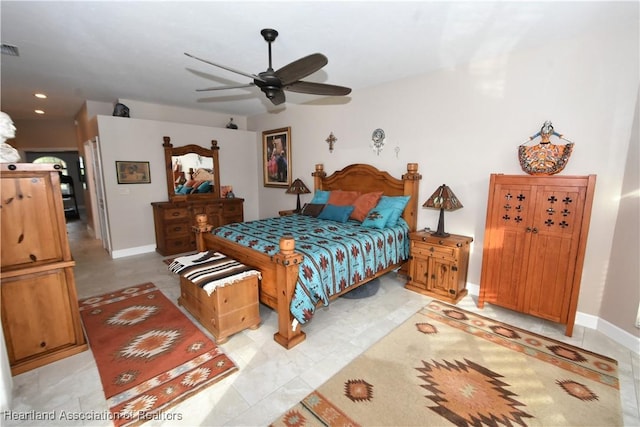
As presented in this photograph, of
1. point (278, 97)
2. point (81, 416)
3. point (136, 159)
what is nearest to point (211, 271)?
point (81, 416)

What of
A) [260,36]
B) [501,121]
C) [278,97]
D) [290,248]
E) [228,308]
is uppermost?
[260,36]

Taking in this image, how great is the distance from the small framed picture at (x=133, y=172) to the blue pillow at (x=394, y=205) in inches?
158

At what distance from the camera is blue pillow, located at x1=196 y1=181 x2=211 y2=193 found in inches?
219

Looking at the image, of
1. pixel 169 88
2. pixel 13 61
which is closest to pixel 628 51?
pixel 169 88

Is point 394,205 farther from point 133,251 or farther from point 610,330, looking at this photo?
point 133,251

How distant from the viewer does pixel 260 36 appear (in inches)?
102

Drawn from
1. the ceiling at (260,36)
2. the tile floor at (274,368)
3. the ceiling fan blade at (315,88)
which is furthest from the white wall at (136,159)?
the ceiling fan blade at (315,88)

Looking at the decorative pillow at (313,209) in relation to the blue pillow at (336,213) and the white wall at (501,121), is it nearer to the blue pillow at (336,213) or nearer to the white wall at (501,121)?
the blue pillow at (336,213)

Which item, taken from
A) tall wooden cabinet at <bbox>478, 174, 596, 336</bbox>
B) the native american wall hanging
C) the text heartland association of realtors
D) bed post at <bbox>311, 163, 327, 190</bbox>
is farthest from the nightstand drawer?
the text heartland association of realtors

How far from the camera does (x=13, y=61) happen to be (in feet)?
10.5

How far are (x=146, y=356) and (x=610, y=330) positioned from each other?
397cm

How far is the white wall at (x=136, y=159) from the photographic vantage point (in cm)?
459

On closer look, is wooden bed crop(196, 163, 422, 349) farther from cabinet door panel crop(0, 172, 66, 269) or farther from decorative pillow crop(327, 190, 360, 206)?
cabinet door panel crop(0, 172, 66, 269)

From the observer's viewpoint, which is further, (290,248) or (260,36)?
(260,36)
